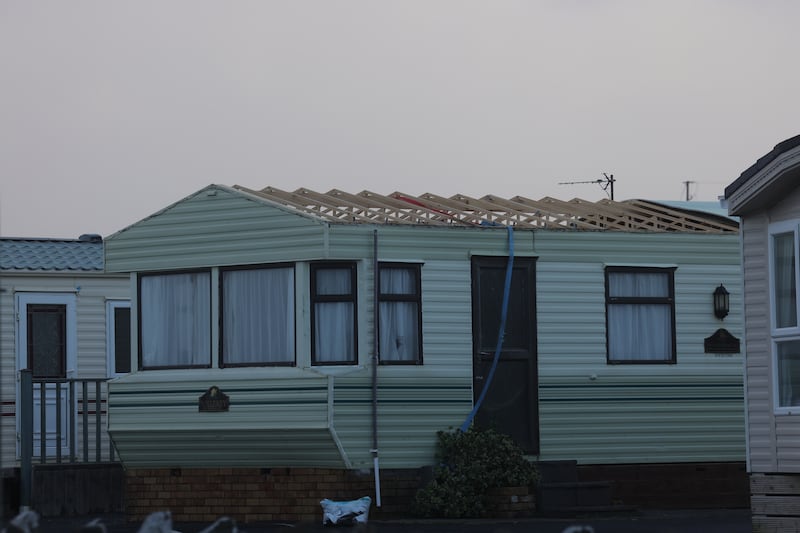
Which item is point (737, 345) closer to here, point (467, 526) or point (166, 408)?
point (467, 526)

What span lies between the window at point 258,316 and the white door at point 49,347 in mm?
5626

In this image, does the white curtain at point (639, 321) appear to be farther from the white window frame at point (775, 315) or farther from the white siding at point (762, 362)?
the white window frame at point (775, 315)

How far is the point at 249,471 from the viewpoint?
1788 centimetres

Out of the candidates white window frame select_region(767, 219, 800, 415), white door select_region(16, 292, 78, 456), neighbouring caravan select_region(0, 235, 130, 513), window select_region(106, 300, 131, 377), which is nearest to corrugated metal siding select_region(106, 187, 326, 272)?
neighbouring caravan select_region(0, 235, 130, 513)

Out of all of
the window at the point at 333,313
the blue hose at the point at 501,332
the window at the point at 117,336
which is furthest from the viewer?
the window at the point at 117,336

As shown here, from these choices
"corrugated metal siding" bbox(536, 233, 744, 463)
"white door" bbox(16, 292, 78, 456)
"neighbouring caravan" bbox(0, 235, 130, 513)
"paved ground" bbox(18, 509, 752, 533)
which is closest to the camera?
"paved ground" bbox(18, 509, 752, 533)

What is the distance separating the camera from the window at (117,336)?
23125mm

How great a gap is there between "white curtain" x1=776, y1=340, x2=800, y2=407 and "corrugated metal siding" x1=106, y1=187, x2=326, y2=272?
5554mm

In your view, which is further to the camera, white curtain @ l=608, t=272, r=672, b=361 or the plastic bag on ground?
white curtain @ l=608, t=272, r=672, b=361

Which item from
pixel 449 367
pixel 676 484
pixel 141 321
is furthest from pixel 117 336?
pixel 676 484

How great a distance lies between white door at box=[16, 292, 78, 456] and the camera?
22453 millimetres

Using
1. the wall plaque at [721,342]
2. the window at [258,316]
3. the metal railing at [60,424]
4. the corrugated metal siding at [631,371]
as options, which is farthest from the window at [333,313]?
the wall plaque at [721,342]

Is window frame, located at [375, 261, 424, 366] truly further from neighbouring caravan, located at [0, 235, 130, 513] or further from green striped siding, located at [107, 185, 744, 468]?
neighbouring caravan, located at [0, 235, 130, 513]

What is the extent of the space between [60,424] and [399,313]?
6410 mm
